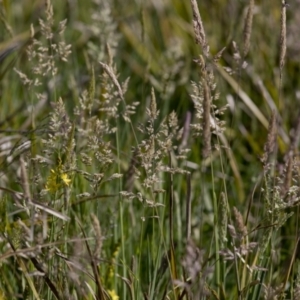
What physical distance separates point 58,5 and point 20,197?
229 centimetres

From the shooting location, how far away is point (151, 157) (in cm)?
133

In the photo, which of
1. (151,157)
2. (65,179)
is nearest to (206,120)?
(151,157)

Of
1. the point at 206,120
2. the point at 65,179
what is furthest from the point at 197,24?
the point at 65,179

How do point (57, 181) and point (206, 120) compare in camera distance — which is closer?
point (206, 120)

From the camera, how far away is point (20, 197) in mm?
1380

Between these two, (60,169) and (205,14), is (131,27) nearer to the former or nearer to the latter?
(205,14)

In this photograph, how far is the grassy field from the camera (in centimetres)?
133

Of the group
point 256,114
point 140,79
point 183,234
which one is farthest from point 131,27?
point 183,234

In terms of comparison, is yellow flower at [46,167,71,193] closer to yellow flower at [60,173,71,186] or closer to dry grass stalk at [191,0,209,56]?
yellow flower at [60,173,71,186]

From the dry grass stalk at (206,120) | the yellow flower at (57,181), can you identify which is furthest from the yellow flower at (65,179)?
the dry grass stalk at (206,120)

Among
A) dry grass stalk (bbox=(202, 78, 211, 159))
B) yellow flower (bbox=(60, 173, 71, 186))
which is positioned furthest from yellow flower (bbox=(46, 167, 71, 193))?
Result: dry grass stalk (bbox=(202, 78, 211, 159))

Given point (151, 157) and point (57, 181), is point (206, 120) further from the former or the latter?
point (57, 181)

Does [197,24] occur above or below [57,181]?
above

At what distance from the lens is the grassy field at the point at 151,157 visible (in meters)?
1.33
